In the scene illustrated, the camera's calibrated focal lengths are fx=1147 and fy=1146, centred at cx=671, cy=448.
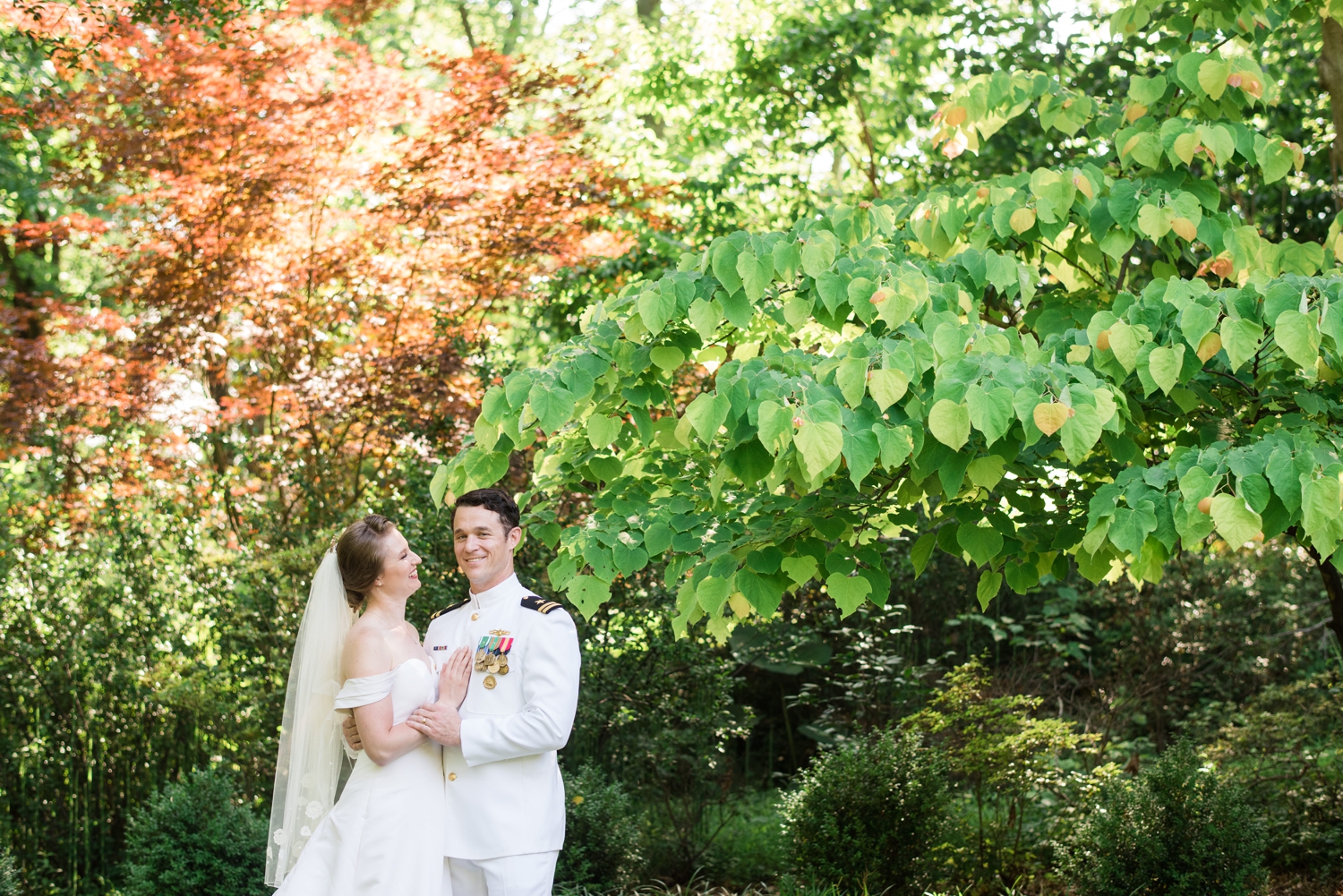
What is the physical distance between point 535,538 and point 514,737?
7.07 feet

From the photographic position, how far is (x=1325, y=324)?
2180mm

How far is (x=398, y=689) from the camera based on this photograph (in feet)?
8.82

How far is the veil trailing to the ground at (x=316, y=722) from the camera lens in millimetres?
2809

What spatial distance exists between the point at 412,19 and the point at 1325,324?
14180mm

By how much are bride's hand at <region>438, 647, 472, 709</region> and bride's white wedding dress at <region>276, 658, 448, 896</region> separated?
0.07 meters

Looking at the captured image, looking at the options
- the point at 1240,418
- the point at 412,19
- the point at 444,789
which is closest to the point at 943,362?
the point at 1240,418

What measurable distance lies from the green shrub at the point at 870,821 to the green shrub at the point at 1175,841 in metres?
0.62

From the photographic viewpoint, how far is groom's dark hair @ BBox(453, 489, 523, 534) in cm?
271

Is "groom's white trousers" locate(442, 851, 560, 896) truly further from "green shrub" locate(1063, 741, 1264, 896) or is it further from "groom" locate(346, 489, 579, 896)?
"green shrub" locate(1063, 741, 1264, 896)

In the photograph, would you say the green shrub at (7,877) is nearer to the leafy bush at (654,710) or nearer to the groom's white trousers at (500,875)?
the leafy bush at (654,710)

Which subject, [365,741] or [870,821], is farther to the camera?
[870,821]

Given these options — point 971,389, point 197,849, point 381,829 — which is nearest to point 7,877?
point 197,849

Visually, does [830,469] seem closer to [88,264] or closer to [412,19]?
[88,264]

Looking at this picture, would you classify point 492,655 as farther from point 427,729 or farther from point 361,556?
point 361,556
